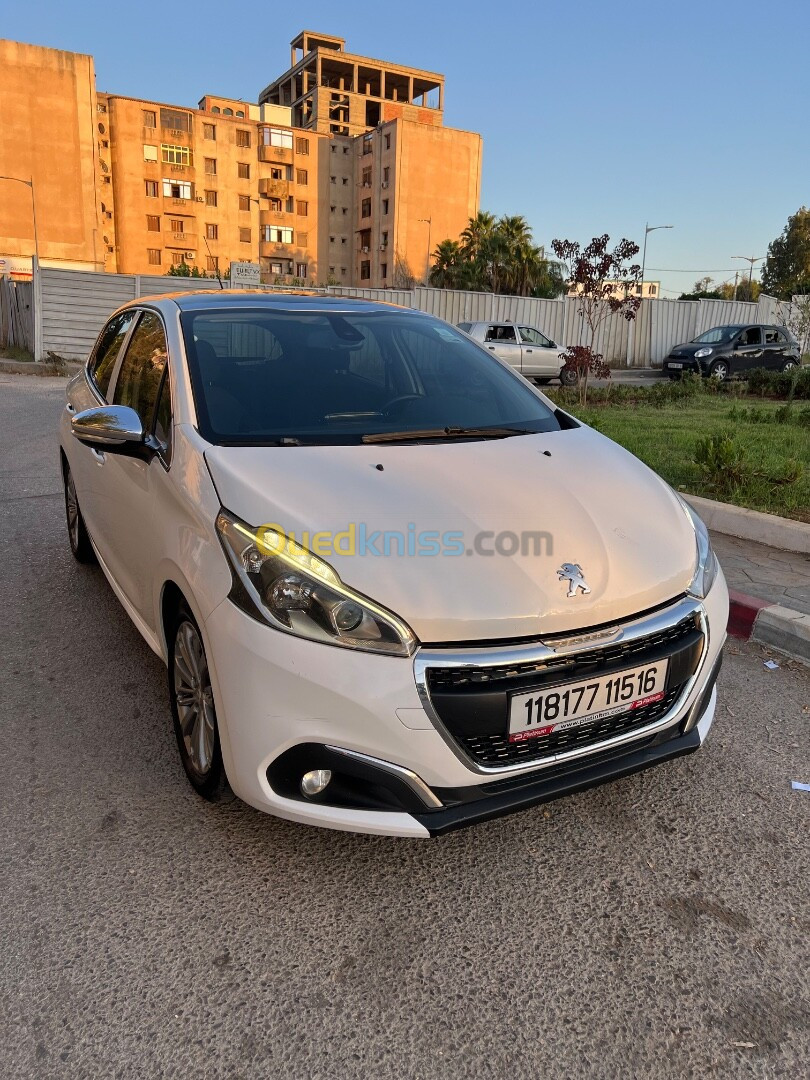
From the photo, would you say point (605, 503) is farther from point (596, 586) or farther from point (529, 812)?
point (529, 812)

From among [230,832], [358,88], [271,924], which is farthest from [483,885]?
[358,88]

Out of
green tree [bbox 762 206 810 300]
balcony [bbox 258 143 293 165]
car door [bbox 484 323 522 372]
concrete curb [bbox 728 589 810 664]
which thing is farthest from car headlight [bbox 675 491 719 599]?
balcony [bbox 258 143 293 165]

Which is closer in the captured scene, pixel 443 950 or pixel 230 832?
pixel 443 950

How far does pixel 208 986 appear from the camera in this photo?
1870 mm

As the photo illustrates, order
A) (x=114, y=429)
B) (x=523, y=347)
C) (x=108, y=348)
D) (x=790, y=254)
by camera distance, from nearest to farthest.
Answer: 1. (x=114, y=429)
2. (x=108, y=348)
3. (x=523, y=347)
4. (x=790, y=254)

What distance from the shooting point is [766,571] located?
15.5ft

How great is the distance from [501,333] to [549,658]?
19398 millimetres

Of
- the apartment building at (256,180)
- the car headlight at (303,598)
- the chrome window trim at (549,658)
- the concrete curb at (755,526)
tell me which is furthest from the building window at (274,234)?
the chrome window trim at (549,658)

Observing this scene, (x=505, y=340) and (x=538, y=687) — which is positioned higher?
(x=505, y=340)

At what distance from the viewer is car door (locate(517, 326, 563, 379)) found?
20703 millimetres

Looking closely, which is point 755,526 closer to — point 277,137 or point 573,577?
point 573,577

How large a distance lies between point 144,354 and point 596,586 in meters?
2.25

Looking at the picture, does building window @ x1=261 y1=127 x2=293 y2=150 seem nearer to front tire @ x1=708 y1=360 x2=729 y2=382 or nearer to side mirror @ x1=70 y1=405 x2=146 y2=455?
front tire @ x1=708 y1=360 x2=729 y2=382

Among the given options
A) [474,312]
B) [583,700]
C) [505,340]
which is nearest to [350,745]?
[583,700]
